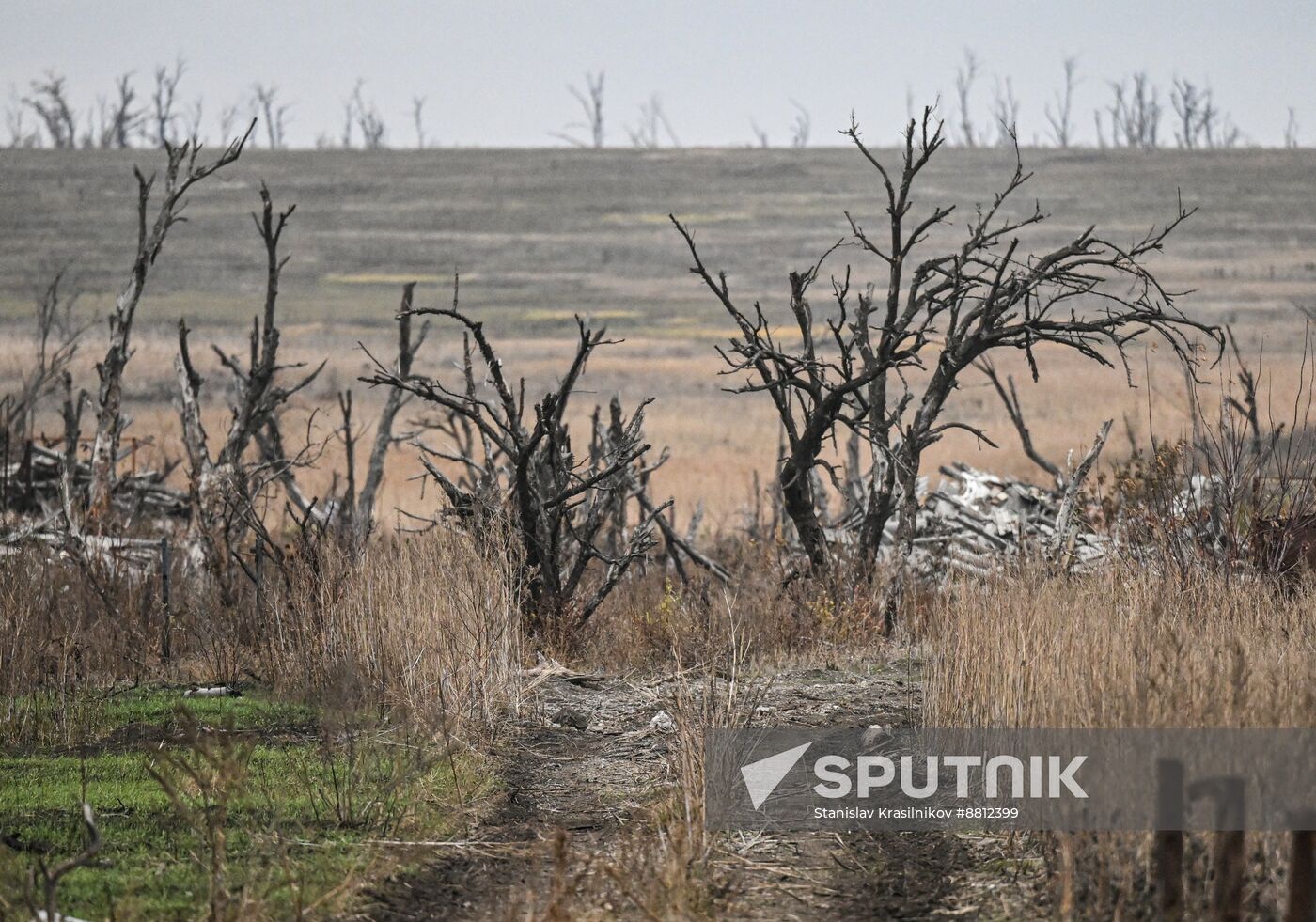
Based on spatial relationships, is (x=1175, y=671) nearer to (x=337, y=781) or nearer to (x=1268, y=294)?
(x=337, y=781)

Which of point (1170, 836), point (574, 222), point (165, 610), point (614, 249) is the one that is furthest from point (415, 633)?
point (574, 222)

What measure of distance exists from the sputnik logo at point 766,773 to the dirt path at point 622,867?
348mm

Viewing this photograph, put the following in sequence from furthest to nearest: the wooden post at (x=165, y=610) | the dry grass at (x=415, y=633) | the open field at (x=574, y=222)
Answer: the open field at (x=574, y=222)
the wooden post at (x=165, y=610)
the dry grass at (x=415, y=633)

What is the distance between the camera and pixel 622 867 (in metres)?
4.78

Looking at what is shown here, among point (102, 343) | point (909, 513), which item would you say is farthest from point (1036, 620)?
point (102, 343)

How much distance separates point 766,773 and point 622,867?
1650 mm

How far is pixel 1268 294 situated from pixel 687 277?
2346cm

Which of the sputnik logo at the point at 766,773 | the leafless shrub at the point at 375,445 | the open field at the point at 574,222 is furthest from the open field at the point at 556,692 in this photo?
the open field at the point at 574,222

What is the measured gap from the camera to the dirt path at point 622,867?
15.8 ft

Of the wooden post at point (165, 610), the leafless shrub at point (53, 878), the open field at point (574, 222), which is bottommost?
the wooden post at point (165, 610)

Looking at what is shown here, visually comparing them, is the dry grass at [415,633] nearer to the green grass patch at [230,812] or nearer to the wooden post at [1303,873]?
the green grass patch at [230,812]

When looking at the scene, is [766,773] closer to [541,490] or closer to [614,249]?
[541,490]

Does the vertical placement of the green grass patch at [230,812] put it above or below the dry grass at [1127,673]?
below

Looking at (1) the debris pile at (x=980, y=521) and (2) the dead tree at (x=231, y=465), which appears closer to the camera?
(2) the dead tree at (x=231, y=465)
